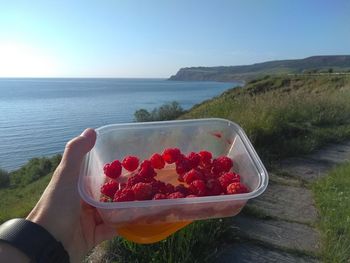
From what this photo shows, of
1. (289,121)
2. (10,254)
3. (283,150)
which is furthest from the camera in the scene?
(289,121)

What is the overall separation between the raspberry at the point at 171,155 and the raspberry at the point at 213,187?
338mm

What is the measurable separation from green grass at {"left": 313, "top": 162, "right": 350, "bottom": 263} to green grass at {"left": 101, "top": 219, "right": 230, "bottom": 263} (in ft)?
3.21

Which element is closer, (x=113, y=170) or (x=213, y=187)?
(x=213, y=187)

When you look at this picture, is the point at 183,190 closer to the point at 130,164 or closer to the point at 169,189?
the point at 169,189

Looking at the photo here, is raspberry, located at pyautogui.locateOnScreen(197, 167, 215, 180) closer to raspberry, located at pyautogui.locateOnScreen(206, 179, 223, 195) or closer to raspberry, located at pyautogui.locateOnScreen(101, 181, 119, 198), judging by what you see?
raspberry, located at pyautogui.locateOnScreen(206, 179, 223, 195)

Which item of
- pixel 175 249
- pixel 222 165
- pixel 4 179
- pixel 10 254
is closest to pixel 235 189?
pixel 222 165

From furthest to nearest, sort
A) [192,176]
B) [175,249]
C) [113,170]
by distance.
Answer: [175,249], [113,170], [192,176]

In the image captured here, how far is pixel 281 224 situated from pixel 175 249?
1.31 metres

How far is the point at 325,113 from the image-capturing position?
26.8 feet

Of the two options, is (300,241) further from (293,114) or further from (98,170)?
(293,114)

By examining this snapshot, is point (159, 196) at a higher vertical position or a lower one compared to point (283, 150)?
higher

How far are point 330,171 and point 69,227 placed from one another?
449 cm

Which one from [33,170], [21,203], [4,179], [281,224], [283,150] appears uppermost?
[283,150]

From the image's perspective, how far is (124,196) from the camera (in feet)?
4.77
